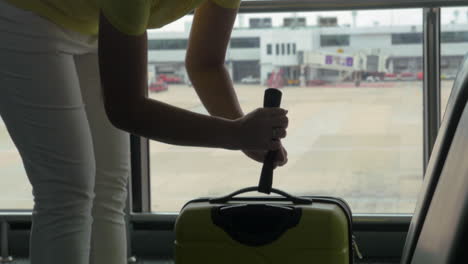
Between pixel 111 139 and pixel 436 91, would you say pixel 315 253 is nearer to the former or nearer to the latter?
pixel 111 139

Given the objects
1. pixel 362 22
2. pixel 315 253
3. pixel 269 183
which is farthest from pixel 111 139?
pixel 362 22

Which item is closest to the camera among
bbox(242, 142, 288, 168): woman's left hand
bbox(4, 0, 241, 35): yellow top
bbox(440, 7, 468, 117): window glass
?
bbox(4, 0, 241, 35): yellow top

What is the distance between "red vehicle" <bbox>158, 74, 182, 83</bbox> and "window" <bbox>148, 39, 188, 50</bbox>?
0.09m

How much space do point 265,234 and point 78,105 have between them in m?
0.39

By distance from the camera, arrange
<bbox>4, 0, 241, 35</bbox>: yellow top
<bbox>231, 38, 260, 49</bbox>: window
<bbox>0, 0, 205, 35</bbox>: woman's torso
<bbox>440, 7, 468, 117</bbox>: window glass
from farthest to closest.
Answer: <bbox>231, 38, 260, 49</bbox>: window
<bbox>440, 7, 468, 117</bbox>: window glass
<bbox>0, 0, 205, 35</bbox>: woman's torso
<bbox>4, 0, 241, 35</bbox>: yellow top

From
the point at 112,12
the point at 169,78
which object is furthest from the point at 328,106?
the point at 112,12

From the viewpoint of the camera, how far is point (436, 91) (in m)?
2.18

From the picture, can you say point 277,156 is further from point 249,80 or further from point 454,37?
point 454,37

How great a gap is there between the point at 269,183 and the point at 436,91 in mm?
1190

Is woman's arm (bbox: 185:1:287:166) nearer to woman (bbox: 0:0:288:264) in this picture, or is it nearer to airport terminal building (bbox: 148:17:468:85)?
woman (bbox: 0:0:288:264)

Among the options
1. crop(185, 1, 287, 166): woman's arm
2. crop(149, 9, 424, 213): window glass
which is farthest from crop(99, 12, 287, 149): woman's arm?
crop(149, 9, 424, 213): window glass

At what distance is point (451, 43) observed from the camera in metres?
2.18

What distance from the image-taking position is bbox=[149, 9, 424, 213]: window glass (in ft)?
7.32

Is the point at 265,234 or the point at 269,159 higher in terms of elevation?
the point at 269,159
